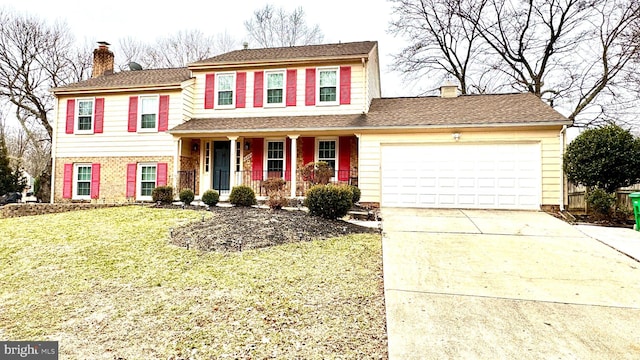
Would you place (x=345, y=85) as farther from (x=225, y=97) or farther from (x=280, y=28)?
(x=280, y=28)

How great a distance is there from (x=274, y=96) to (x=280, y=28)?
16239 mm

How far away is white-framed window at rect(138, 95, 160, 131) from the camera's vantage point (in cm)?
1363

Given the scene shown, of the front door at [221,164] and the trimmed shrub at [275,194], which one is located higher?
the front door at [221,164]

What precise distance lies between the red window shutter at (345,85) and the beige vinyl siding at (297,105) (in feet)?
0.38

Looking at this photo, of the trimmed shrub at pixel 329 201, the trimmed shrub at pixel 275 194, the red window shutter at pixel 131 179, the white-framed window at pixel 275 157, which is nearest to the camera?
the trimmed shrub at pixel 329 201

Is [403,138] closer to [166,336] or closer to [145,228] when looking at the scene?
[145,228]

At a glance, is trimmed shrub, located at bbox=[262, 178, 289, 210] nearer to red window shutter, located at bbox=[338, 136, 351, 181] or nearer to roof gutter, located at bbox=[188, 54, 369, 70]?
red window shutter, located at bbox=[338, 136, 351, 181]

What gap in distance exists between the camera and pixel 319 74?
43.4 ft

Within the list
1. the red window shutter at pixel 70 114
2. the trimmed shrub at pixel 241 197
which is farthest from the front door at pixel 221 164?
the red window shutter at pixel 70 114

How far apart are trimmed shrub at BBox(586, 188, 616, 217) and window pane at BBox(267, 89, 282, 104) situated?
10.6m

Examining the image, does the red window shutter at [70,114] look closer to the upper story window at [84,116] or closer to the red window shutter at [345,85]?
the upper story window at [84,116]

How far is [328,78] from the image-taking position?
43.4ft

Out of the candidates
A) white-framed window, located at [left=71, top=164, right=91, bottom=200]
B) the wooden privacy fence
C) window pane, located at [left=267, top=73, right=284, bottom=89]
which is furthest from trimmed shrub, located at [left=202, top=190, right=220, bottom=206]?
the wooden privacy fence

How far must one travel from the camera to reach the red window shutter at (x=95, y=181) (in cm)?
1373
